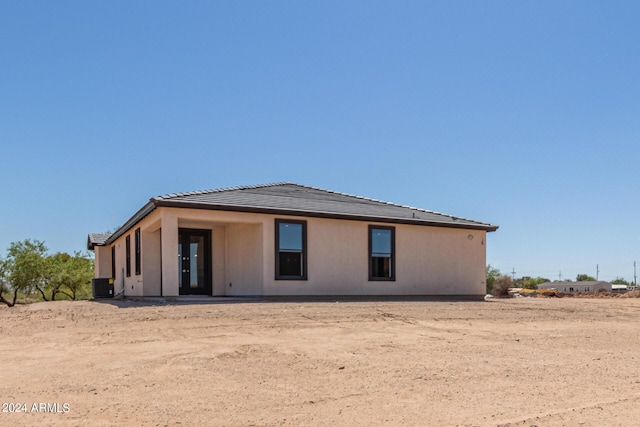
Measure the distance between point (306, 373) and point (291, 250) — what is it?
1031 cm

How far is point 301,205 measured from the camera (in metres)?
16.5

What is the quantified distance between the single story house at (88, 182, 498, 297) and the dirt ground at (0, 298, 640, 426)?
226 inches

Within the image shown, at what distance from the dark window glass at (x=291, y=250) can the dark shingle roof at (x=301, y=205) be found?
17.0 inches

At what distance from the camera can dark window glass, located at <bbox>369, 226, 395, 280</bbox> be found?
1736 centimetres

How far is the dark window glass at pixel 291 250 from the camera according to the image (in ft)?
51.7

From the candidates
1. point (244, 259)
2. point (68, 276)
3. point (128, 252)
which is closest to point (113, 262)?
point (128, 252)

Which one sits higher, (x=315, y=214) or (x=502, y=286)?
(x=315, y=214)

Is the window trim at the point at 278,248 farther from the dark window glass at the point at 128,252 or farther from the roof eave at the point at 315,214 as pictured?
the dark window glass at the point at 128,252

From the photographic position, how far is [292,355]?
647 cm

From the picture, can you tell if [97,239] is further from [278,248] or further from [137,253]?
[278,248]

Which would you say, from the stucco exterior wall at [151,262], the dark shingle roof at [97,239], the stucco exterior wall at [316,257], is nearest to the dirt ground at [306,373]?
the stucco exterior wall at [316,257]

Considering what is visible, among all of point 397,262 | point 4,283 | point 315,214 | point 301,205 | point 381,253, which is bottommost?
point 4,283

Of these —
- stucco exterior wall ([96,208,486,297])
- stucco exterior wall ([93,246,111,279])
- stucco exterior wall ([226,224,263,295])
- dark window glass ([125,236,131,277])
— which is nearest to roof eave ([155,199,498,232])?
stucco exterior wall ([96,208,486,297])

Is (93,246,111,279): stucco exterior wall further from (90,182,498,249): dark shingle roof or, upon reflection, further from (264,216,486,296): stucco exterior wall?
(264,216,486,296): stucco exterior wall
